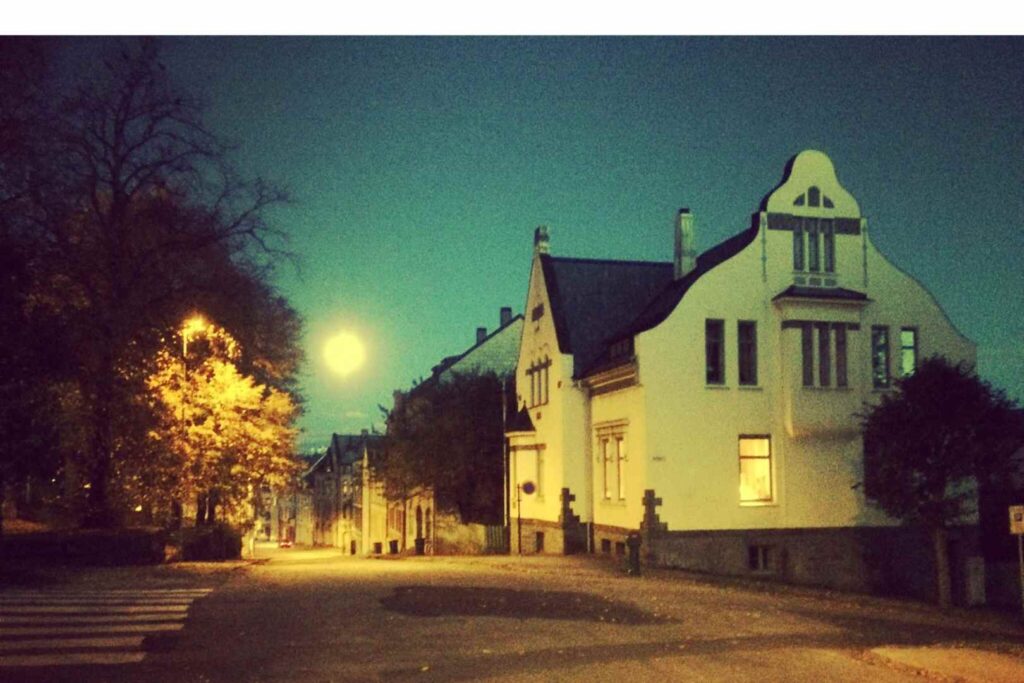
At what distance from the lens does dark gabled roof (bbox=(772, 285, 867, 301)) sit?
30039 mm

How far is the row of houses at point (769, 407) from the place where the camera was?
96.9 ft

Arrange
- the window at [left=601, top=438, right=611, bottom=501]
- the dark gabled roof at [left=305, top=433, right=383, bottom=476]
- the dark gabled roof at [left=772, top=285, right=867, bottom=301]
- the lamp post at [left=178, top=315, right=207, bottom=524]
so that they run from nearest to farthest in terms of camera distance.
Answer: the dark gabled roof at [left=772, top=285, right=867, bottom=301]
the lamp post at [left=178, top=315, right=207, bottom=524]
the window at [left=601, top=438, right=611, bottom=501]
the dark gabled roof at [left=305, top=433, right=383, bottom=476]

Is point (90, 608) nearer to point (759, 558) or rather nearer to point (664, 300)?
point (759, 558)

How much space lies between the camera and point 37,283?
83.2 feet

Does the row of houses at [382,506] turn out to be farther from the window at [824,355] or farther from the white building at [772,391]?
the window at [824,355]

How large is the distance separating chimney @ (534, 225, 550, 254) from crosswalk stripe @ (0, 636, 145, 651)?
27.3 m

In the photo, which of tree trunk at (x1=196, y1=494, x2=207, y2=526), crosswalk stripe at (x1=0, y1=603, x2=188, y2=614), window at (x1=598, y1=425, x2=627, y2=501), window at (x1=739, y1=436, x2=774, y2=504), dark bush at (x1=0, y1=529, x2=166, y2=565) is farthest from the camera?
tree trunk at (x1=196, y1=494, x2=207, y2=526)

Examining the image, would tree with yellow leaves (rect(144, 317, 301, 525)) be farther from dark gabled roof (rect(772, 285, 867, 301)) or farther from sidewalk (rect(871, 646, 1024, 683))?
sidewalk (rect(871, 646, 1024, 683))

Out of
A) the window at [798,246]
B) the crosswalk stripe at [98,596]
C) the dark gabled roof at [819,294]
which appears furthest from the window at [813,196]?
the crosswalk stripe at [98,596]

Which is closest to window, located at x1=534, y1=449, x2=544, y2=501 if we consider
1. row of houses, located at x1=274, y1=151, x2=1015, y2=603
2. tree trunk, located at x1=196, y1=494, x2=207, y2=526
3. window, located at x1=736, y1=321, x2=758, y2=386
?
row of houses, located at x1=274, y1=151, x2=1015, y2=603

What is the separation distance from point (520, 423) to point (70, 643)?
86.8ft

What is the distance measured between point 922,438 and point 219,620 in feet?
54.0

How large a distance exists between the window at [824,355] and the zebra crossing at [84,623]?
776 inches

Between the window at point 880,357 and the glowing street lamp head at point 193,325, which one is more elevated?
the glowing street lamp head at point 193,325
